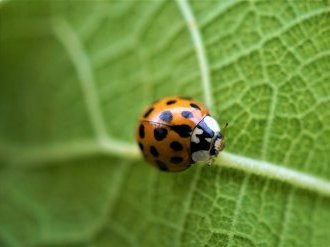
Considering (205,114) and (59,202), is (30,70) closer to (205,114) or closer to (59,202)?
(59,202)

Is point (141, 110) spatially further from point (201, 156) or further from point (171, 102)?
point (201, 156)

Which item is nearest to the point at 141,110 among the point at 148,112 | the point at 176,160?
the point at 148,112

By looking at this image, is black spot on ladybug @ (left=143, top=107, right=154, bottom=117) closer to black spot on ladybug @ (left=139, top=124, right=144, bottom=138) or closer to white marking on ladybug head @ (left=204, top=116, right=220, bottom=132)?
black spot on ladybug @ (left=139, top=124, right=144, bottom=138)

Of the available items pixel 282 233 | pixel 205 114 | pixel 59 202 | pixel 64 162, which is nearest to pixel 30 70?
pixel 64 162

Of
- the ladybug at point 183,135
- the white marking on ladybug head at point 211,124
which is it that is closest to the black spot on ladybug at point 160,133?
the ladybug at point 183,135

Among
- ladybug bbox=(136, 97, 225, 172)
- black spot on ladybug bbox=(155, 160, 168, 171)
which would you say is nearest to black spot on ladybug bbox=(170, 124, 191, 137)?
ladybug bbox=(136, 97, 225, 172)

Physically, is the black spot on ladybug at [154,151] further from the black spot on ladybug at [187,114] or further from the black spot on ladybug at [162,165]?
the black spot on ladybug at [187,114]

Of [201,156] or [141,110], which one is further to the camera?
[141,110]
